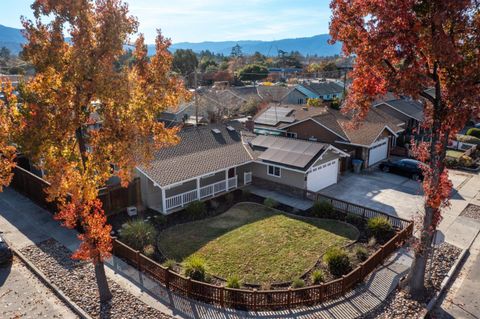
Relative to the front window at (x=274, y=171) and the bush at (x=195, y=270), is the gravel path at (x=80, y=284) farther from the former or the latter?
the front window at (x=274, y=171)

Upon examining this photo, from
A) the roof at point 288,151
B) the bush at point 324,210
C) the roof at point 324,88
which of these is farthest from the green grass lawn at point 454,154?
the roof at point 324,88

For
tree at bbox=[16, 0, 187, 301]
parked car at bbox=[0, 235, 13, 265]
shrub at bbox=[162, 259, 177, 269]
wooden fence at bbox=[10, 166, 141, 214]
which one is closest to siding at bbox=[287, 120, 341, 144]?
wooden fence at bbox=[10, 166, 141, 214]

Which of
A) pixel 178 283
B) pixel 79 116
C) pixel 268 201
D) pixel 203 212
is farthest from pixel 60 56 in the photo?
pixel 268 201

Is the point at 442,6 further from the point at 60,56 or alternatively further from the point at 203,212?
the point at 203,212

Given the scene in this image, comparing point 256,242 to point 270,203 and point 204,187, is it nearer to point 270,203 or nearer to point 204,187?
point 270,203

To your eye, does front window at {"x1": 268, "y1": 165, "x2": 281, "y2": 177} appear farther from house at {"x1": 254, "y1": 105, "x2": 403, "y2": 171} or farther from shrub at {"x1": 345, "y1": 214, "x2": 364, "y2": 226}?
house at {"x1": 254, "y1": 105, "x2": 403, "y2": 171}

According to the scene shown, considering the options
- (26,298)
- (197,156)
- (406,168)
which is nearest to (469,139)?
(406,168)
